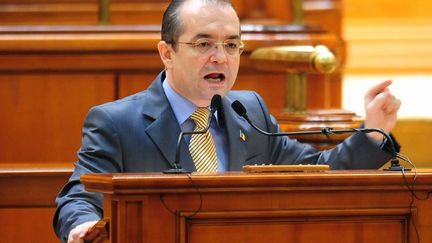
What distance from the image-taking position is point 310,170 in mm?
2314

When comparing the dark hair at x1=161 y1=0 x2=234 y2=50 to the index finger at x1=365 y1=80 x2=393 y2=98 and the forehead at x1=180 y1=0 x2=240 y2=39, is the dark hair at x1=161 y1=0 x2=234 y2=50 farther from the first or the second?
the index finger at x1=365 y1=80 x2=393 y2=98

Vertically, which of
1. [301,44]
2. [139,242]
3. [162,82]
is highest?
[301,44]

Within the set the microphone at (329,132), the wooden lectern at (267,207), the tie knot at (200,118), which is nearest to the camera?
the wooden lectern at (267,207)

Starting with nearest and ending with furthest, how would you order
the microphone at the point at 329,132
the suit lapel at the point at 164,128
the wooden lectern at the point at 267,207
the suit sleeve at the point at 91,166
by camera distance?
A: the wooden lectern at the point at 267,207 → the microphone at the point at 329,132 → the suit sleeve at the point at 91,166 → the suit lapel at the point at 164,128

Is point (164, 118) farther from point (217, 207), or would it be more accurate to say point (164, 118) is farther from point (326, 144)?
point (326, 144)

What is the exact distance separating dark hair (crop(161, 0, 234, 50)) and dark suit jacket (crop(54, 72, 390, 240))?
4.5 inches

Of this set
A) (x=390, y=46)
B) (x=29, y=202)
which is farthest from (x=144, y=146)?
(x=390, y=46)

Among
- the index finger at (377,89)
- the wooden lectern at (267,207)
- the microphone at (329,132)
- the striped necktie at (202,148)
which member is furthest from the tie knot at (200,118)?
the wooden lectern at (267,207)

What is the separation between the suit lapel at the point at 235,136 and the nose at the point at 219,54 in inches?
6.2

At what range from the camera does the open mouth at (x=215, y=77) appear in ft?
8.95

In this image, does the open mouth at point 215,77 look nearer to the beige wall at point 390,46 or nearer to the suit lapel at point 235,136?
the suit lapel at point 235,136

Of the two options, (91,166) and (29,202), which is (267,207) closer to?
(91,166)

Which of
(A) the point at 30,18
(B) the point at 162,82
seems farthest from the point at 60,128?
(B) the point at 162,82

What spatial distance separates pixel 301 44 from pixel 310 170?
1.86m
